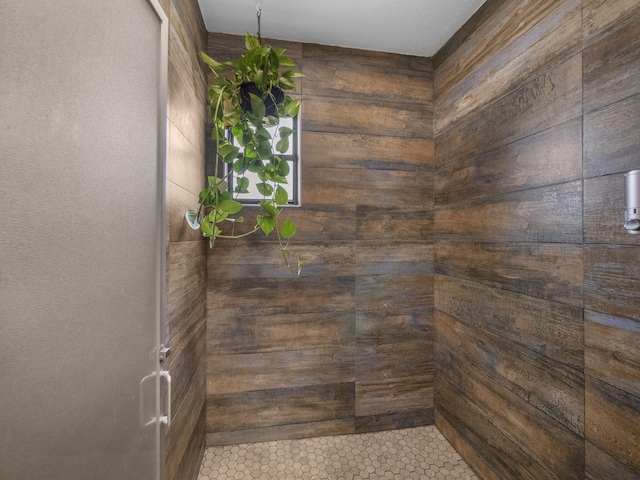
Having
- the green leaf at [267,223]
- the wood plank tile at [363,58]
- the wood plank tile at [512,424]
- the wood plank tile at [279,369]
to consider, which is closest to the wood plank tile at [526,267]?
the wood plank tile at [512,424]

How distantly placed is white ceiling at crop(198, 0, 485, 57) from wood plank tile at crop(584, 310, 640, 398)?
62.5 inches

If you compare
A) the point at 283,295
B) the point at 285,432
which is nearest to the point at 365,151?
the point at 283,295

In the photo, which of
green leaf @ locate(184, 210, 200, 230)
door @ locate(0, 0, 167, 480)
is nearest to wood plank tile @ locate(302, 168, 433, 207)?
green leaf @ locate(184, 210, 200, 230)

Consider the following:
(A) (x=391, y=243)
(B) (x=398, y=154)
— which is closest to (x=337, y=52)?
(B) (x=398, y=154)

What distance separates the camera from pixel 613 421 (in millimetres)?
986

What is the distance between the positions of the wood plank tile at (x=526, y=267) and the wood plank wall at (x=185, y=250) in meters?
1.45

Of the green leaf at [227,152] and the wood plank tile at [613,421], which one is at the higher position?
the green leaf at [227,152]

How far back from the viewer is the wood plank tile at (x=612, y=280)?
93 cm

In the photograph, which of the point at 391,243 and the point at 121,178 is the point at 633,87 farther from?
the point at 121,178

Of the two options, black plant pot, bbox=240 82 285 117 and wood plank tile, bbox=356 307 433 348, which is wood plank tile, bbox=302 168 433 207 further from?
wood plank tile, bbox=356 307 433 348

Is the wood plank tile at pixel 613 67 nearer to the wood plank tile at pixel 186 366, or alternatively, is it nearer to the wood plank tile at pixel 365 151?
the wood plank tile at pixel 365 151

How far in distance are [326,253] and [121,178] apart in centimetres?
126

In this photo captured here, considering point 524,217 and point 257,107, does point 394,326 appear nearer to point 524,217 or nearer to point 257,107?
point 524,217

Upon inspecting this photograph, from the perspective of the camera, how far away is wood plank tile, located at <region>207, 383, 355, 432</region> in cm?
179
